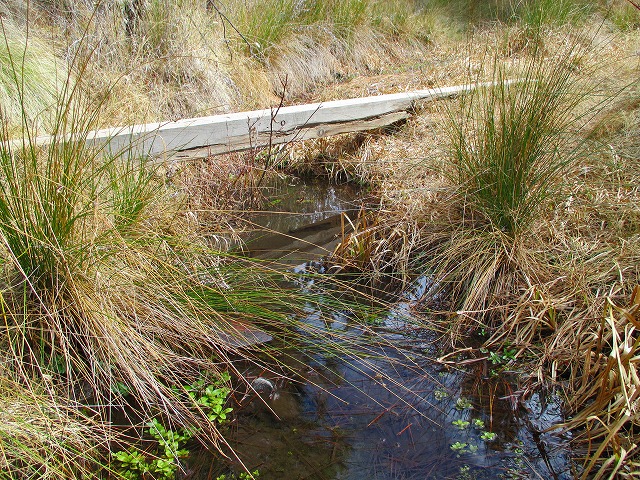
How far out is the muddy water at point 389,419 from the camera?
203 cm

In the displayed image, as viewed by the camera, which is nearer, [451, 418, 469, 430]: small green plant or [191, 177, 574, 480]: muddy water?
[191, 177, 574, 480]: muddy water

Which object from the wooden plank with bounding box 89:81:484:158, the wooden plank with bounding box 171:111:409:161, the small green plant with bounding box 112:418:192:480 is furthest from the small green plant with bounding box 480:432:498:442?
the wooden plank with bounding box 171:111:409:161

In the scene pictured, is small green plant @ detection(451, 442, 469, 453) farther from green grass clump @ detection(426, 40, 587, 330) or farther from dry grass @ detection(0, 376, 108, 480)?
dry grass @ detection(0, 376, 108, 480)

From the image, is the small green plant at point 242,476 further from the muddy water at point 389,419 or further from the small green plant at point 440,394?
the small green plant at point 440,394

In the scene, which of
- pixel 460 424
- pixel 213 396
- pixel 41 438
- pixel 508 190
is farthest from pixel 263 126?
pixel 41 438

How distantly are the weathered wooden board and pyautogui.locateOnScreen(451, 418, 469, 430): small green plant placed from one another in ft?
6.25

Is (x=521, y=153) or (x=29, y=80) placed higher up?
(x=29, y=80)

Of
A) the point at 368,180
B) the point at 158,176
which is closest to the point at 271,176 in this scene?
the point at 368,180

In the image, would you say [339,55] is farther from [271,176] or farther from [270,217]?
[270,217]

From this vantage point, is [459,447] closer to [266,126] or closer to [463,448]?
[463,448]

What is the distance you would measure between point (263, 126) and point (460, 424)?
2.60m

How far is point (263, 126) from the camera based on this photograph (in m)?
4.09

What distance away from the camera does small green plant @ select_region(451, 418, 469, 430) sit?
2.22 metres

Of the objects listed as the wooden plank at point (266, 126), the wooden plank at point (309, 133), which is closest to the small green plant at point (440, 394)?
the wooden plank at point (266, 126)
